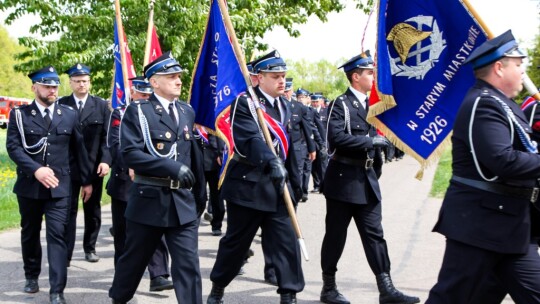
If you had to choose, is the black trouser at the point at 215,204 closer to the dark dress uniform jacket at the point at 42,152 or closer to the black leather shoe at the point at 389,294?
the dark dress uniform jacket at the point at 42,152

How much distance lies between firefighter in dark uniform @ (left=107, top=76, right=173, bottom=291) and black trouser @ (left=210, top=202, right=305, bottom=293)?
3.29 feet

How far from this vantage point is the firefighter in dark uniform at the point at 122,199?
6.25m

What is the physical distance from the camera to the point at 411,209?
11.5 metres

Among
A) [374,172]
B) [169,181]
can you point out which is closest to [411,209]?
[374,172]

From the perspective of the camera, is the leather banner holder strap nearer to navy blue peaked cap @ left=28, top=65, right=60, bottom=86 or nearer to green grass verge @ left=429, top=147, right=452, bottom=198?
navy blue peaked cap @ left=28, top=65, right=60, bottom=86

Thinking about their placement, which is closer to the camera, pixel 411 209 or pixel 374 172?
pixel 374 172

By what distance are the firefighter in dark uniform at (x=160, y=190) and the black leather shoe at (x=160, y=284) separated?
3.78 feet

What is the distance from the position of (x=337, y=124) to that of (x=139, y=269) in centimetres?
211

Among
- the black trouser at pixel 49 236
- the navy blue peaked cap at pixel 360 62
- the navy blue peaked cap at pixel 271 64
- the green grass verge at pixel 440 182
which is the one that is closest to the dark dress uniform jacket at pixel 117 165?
the black trouser at pixel 49 236

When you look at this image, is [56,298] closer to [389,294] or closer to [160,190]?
[160,190]

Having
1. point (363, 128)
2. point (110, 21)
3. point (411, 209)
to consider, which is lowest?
point (411, 209)

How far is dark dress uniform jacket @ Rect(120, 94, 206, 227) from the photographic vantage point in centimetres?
477

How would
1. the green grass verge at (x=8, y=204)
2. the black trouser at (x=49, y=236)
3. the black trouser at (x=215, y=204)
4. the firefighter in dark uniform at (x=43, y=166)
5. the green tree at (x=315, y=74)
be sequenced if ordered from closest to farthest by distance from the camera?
the black trouser at (x=49, y=236) < the firefighter in dark uniform at (x=43, y=166) < the black trouser at (x=215, y=204) < the green grass verge at (x=8, y=204) < the green tree at (x=315, y=74)

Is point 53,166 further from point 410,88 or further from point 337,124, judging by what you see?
point 410,88
